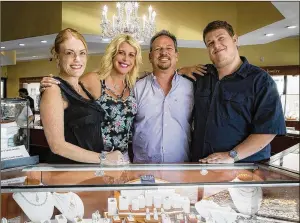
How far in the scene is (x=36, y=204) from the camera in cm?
142

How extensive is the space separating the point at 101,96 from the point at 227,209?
3.15ft

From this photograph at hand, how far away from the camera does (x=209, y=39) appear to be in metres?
2.12

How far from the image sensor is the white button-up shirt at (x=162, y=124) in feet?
7.15

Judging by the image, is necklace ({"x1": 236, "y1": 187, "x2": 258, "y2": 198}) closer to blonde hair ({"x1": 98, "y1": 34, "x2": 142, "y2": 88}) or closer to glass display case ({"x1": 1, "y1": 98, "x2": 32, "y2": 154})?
glass display case ({"x1": 1, "y1": 98, "x2": 32, "y2": 154})

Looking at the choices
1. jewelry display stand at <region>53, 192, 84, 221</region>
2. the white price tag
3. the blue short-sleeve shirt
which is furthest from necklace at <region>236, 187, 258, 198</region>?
the white price tag

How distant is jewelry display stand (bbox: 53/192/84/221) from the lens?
141cm

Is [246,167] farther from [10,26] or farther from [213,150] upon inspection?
[10,26]

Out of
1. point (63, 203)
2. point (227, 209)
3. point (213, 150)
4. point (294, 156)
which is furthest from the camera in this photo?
point (213, 150)

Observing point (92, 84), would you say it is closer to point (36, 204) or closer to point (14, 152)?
point (14, 152)

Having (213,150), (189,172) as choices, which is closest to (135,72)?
(213,150)

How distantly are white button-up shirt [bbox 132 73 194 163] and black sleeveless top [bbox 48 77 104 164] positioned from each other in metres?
0.31

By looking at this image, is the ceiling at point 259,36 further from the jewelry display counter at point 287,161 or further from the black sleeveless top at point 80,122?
the black sleeveless top at point 80,122

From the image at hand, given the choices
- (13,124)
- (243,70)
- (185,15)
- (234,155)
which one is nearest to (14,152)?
(13,124)

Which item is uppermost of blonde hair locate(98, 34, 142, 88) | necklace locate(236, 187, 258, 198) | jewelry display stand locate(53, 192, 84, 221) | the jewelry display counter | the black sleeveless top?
blonde hair locate(98, 34, 142, 88)
